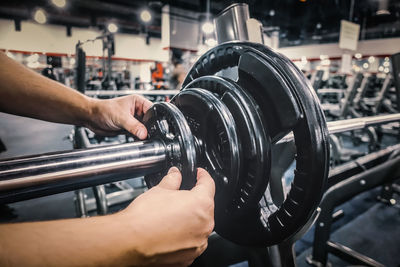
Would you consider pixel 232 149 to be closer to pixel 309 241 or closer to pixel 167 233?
pixel 167 233

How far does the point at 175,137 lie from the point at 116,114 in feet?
0.97

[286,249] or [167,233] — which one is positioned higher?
[167,233]

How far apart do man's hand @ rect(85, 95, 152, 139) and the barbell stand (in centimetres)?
14

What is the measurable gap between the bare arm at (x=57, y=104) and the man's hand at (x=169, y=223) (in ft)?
1.09

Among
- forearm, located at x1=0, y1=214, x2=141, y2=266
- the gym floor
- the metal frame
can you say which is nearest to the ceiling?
the gym floor

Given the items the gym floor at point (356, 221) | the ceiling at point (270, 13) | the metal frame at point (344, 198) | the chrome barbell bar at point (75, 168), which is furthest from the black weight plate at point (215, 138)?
the ceiling at point (270, 13)

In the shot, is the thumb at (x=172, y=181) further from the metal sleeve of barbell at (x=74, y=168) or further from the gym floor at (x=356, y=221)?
the gym floor at (x=356, y=221)

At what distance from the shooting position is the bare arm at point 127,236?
0.31m

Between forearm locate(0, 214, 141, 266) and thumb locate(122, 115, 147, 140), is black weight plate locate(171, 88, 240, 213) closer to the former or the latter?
thumb locate(122, 115, 147, 140)

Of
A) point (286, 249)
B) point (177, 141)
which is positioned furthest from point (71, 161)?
point (286, 249)

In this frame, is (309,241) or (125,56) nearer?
(309,241)

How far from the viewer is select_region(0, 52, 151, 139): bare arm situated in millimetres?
749

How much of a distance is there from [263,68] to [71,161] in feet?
1.39

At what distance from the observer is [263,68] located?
1.73ft
